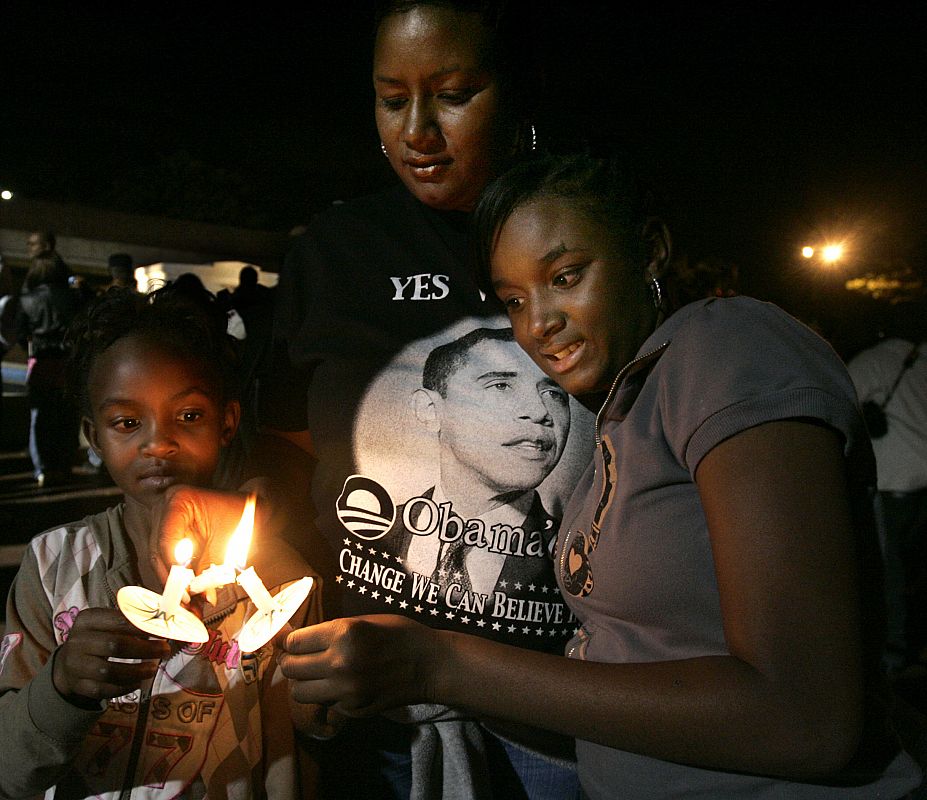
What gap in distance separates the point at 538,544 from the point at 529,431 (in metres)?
0.27

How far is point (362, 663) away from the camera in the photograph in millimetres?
1075

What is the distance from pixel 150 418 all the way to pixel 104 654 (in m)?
0.69

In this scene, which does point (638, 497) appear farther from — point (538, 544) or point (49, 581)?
point (49, 581)

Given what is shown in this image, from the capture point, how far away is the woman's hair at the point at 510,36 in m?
1.64

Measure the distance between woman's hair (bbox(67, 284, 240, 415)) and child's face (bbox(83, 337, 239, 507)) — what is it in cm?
3


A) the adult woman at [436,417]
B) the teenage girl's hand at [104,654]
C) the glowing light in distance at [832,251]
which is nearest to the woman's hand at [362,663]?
the teenage girl's hand at [104,654]

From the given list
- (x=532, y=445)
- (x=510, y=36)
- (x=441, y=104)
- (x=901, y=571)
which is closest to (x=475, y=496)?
(x=532, y=445)

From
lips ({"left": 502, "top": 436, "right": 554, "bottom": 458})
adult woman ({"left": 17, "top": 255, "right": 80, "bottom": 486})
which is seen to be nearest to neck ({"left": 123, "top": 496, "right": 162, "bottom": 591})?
lips ({"left": 502, "top": 436, "right": 554, "bottom": 458})

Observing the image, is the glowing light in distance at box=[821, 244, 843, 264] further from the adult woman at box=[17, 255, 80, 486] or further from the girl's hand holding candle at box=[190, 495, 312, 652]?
the girl's hand holding candle at box=[190, 495, 312, 652]

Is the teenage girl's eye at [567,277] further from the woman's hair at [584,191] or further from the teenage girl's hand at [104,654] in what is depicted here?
the teenage girl's hand at [104,654]

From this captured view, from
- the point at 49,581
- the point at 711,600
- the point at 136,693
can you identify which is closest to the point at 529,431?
the point at 711,600

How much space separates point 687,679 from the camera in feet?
3.39

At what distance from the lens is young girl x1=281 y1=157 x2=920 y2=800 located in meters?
0.97

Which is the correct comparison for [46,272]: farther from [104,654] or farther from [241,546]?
[241,546]
